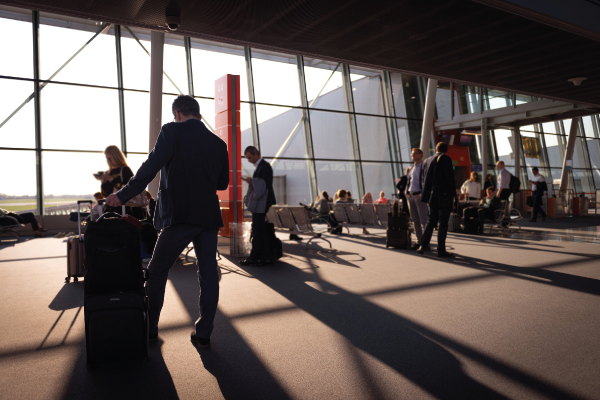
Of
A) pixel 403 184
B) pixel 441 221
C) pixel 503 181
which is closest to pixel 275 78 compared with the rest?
pixel 503 181

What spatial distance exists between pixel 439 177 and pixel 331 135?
11716 mm

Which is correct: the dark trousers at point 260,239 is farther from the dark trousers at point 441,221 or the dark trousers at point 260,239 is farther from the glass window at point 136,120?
the glass window at point 136,120

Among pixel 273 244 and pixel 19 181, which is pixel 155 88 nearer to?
pixel 19 181

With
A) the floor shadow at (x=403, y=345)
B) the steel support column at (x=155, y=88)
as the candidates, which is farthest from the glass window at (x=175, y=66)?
the floor shadow at (x=403, y=345)

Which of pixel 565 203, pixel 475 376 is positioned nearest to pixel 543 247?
pixel 475 376

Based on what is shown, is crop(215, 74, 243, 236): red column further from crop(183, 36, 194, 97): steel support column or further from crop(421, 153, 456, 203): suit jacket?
crop(183, 36, 194, 97): steel support column

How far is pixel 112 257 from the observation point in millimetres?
2635

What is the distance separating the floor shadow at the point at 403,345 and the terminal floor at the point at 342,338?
0.01 m

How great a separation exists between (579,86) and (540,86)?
3.18ft

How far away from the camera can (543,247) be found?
26.2 feet

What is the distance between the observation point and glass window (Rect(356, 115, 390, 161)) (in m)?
19.0

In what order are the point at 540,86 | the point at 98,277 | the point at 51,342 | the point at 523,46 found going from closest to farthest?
the point at 98,277 → the point at 51,342 → the point at 523,46 → the point at 540,86

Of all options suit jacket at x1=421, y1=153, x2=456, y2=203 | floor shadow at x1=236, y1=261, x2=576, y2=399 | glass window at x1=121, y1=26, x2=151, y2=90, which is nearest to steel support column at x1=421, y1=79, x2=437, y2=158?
suit jacket at x1=421, y1=153, x2=456, y2=203

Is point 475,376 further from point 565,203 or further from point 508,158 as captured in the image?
point 508,158
